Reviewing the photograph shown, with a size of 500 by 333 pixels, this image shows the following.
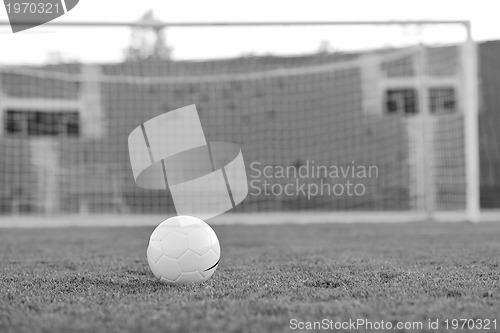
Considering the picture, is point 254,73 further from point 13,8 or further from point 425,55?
point 13,8

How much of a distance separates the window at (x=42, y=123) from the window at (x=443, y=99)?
27.7ft

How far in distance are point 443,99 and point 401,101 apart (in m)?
1.50

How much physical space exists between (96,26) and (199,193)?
4246 mm

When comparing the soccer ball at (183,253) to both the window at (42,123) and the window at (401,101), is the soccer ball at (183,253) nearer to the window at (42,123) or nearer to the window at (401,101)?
the window at (401,101)

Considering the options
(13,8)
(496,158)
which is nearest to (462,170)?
(496,158)

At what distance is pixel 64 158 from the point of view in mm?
13812

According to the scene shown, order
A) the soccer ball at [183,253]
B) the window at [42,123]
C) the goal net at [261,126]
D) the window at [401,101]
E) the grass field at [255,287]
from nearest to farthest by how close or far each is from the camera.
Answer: the grass field at [255,287]
the soccer ball at [183,253]
the goal net at [261,126]
the window at [401,101]
the window at [42,123]

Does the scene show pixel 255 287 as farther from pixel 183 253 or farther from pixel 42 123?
pixel 42 123

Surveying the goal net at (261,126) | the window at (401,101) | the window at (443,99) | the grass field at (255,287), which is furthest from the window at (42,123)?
the window at (443,99)

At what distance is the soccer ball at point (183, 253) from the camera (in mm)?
3600

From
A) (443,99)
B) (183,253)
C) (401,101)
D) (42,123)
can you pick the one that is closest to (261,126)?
(401,101)

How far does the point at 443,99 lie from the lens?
12234 millimetres

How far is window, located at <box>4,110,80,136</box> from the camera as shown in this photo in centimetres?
1380

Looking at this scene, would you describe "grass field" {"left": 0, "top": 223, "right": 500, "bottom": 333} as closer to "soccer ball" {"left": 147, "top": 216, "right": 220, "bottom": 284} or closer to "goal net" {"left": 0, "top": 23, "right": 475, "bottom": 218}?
"soccer ball" {"left": 147, "top": 216, "right": 220, "bottom": 284}
